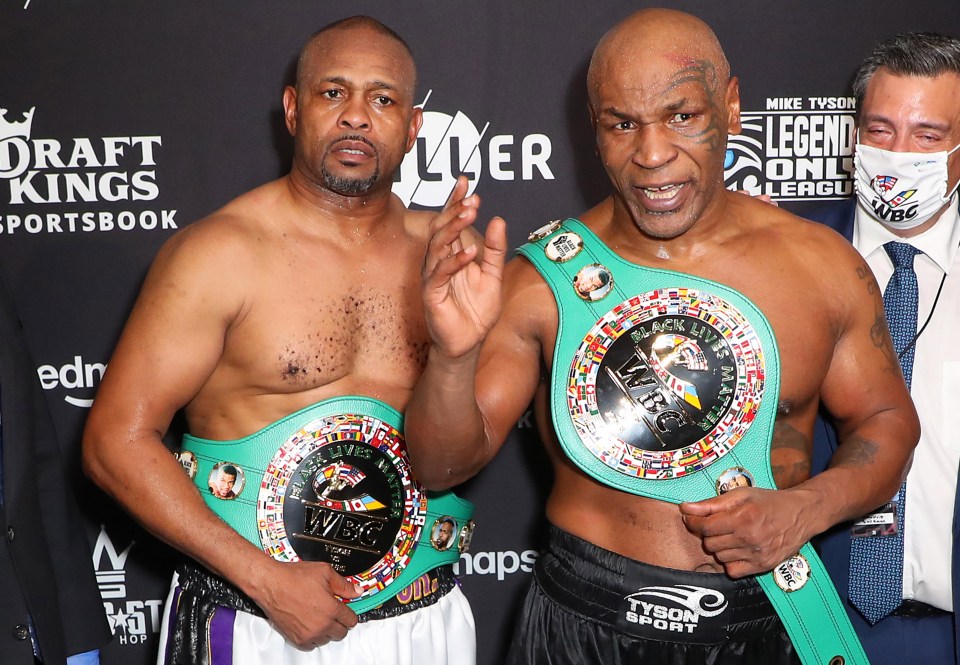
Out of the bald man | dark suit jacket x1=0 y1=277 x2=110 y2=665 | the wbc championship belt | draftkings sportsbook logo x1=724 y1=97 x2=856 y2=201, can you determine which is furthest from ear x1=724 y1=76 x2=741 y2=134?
dark suit jacket x1=0 y1=277 x2=110 y2=665

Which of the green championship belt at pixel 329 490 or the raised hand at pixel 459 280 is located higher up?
the raised hand at pixel 459 280

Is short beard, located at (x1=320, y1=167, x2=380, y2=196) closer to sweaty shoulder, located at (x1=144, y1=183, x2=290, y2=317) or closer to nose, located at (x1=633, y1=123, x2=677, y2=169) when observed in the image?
sweaty shoulder, located at (x1=144, y1=183, x2=290, y2=317)

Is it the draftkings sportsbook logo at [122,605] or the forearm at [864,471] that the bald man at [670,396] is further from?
the draftkings sportsbook logo at [122,605]

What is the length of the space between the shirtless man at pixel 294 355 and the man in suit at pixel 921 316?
877 mm

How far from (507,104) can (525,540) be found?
1.16 m

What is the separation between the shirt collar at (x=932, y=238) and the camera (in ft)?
7.16

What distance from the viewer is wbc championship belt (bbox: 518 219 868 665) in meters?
1.81

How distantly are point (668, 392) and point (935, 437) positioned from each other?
2.23 feet

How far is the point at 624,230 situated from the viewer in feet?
6.38

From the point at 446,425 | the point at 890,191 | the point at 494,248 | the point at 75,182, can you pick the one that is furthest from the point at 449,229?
the point at 75,182

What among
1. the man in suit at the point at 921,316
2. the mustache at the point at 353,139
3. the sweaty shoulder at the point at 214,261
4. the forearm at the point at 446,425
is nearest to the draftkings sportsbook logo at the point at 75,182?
the sweaty shoulder at the point at 214,261

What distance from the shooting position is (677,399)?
5.95ft

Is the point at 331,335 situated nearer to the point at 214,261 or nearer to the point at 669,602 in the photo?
the point at 214,261

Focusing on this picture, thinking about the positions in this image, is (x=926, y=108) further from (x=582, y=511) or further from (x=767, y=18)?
(x=582, y=511)
